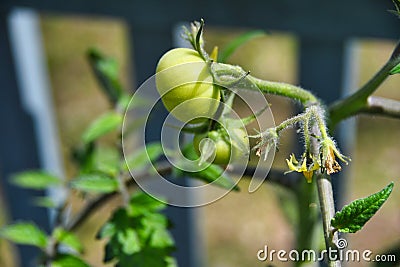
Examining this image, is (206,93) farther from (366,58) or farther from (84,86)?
(84,86)

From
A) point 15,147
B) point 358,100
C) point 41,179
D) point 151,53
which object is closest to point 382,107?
point 358,100

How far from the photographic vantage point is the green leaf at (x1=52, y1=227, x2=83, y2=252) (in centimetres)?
71

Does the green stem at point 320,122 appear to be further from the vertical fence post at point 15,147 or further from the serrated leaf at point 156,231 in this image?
the vertical fence post at point 15,147

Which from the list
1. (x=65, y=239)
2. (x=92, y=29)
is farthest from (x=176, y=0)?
(x=92, y=29)

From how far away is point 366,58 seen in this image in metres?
2.65

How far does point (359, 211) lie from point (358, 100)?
0.13 m

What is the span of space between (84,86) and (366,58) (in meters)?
1.39

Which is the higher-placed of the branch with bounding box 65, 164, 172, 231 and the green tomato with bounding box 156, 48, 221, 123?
the green tomato with bounding box 156, 48, 221, 123

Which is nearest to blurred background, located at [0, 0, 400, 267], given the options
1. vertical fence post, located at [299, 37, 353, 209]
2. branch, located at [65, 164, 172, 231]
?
vertical fence post, located at [299, 37, 353, 209]

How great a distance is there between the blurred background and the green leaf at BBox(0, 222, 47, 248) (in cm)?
37

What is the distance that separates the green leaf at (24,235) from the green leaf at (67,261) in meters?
0.04

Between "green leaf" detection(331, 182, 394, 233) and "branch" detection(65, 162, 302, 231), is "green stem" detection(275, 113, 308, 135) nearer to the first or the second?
"green leaf" detection(331, 182, 394, 233)

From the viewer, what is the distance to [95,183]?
0.66 metres

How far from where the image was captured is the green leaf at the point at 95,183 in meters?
0.65
